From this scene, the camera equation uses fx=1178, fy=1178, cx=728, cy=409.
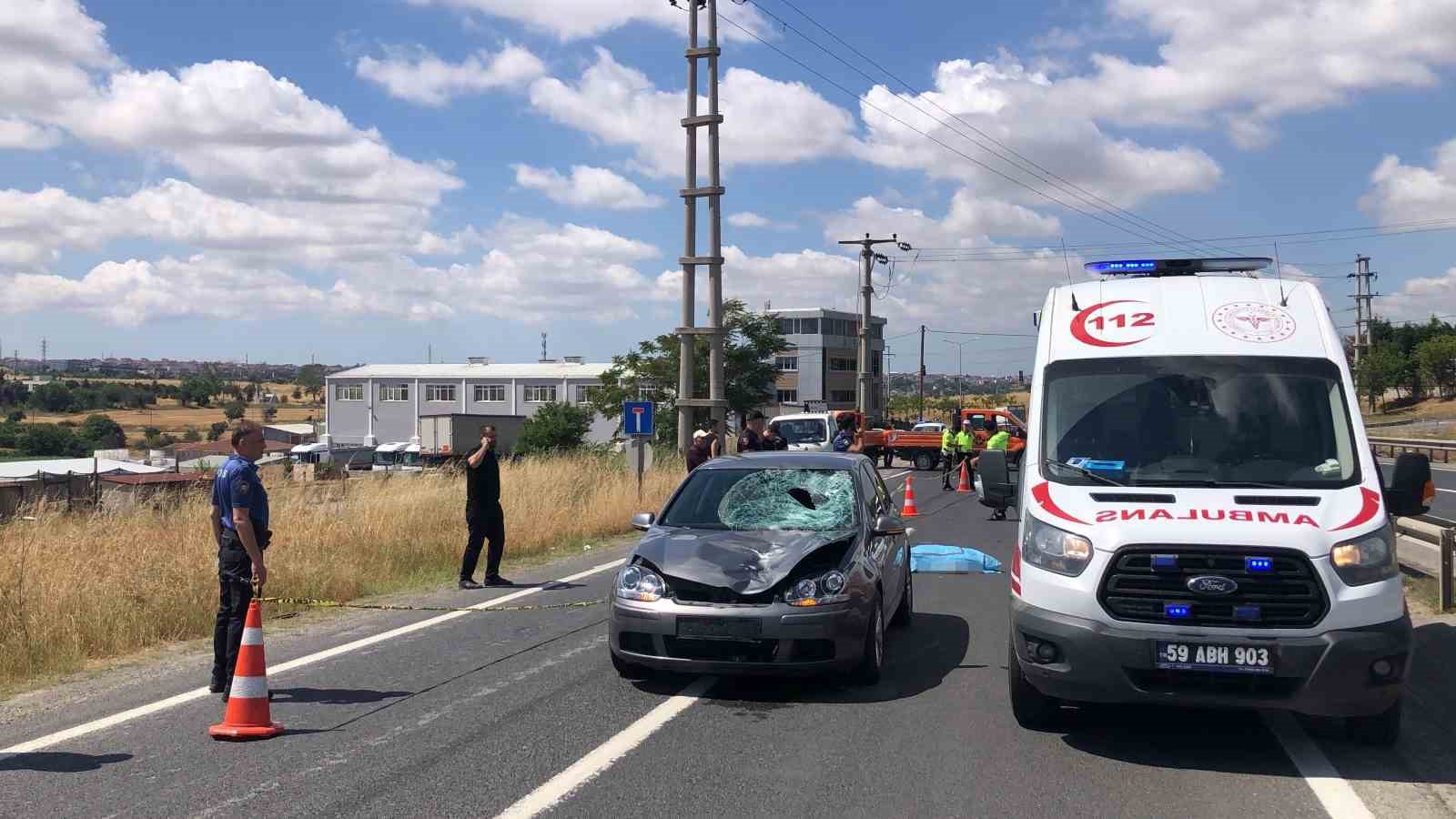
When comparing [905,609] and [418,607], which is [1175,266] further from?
[418,607]

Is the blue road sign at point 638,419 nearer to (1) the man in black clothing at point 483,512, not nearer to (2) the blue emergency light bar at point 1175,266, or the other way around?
(1) the man in black clothing at point 483,512

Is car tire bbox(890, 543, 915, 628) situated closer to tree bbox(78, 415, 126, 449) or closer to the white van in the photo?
Result: the white van

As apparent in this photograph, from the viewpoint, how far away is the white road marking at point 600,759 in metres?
5.24

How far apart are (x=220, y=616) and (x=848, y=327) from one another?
124860mm

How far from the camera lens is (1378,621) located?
5727 millimetres

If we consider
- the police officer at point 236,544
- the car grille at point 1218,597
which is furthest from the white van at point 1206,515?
the police officer at point 236,544

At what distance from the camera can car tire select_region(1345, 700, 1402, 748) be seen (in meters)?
6.21

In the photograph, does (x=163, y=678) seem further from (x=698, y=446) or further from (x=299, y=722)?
(x=698, y=446)

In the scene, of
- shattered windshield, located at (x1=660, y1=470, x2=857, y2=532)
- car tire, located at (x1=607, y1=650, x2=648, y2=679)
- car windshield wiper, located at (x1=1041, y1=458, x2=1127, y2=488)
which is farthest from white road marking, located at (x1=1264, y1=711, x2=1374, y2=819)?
car tire, located at (x1=607, y1=650, x2=648, y2=679)

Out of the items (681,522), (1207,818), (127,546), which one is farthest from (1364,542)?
(127,546)

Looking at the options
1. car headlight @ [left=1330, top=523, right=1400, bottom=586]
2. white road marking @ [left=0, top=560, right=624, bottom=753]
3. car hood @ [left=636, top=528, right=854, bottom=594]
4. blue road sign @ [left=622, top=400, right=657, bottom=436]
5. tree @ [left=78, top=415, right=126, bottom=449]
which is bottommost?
tree @ [left=78, top=415, right=126, bottom=449]

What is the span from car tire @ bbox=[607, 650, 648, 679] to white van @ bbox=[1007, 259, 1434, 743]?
97.8 inches

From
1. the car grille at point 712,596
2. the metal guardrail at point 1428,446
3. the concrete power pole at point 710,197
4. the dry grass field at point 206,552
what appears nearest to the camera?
the car grille at point 712,596

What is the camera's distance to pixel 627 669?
25.4ft
